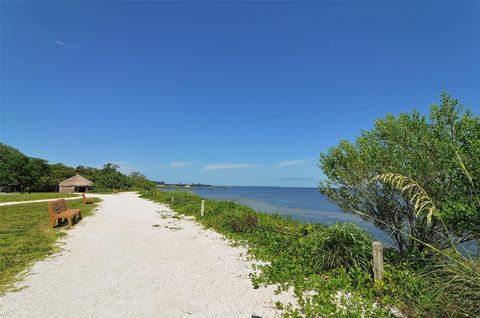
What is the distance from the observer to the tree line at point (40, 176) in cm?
4822

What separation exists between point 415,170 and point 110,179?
6407 cm

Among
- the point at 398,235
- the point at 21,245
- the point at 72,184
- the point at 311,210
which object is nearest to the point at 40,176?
the point at 72,184

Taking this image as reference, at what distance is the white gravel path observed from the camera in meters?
4.30

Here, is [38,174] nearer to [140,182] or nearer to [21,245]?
[140,182]

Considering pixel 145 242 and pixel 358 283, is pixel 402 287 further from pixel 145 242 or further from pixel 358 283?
pixel 145 242

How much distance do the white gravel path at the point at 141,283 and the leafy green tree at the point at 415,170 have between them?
3.06 meters

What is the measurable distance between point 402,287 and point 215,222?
29.0 feet

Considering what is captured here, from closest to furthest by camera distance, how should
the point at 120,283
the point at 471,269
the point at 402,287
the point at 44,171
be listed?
the point at 471,269, the point at 402,287, the point at 120,283, the point at 44,171

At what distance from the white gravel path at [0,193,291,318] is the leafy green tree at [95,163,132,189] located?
2244 inches

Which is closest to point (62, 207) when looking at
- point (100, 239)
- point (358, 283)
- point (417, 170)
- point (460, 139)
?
point (100, 239)

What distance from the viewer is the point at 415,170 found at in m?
6.29

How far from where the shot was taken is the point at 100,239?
372 inches

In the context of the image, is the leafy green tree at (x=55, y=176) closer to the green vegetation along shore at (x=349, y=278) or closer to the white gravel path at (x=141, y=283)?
the white gravel path at (x=141, y=283)

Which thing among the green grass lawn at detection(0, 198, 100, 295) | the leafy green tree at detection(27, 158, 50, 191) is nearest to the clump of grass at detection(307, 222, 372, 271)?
the green grass lawn at detection(0, 198, 100, 295)
